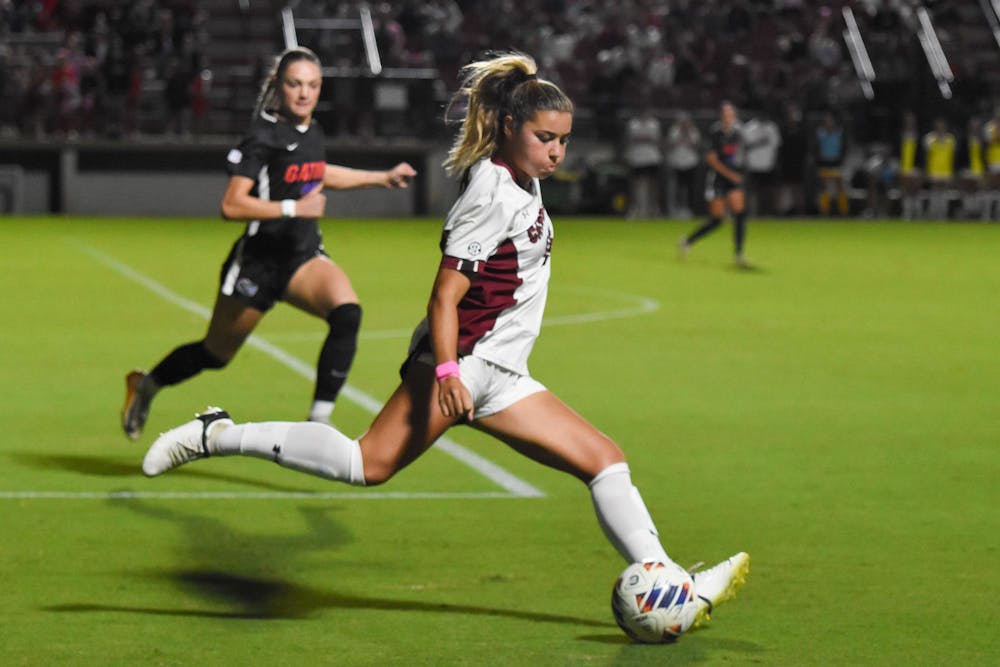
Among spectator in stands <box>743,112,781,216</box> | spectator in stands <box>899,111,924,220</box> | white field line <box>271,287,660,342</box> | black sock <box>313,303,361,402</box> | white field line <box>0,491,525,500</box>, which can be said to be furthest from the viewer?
spectator in stands <box>899,111,924,220</box>

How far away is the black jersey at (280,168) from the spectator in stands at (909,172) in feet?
101

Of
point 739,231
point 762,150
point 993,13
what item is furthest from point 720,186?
point 993,13

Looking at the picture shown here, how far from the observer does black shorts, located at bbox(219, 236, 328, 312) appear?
→ 8.73 meters

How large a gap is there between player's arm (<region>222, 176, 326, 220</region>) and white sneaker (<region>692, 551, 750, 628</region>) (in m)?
3.25

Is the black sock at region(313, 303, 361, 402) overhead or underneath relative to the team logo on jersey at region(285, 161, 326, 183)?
underneath

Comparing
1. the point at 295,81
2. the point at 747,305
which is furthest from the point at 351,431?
the point at 747,305

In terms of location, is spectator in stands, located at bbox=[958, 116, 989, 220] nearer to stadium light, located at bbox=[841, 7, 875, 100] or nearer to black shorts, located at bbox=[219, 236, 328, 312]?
stadium light, located at bbox=[841, 7, 875, 100]

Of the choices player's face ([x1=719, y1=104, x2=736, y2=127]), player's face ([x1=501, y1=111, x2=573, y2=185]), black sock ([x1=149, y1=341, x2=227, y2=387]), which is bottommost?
black sock ([x1=149, y1=341, x2=227, y2=387])

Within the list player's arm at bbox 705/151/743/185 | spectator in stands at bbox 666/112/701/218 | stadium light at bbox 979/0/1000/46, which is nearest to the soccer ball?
player's arm at bbox 705/151/743/185

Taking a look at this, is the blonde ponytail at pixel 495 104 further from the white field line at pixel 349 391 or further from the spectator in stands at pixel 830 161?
the spectator in stands at pixel 830 161

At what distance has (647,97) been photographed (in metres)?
40.4

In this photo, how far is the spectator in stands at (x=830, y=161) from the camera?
125 ft

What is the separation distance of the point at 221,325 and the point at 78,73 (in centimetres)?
3119

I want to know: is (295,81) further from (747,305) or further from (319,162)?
(747,305)
